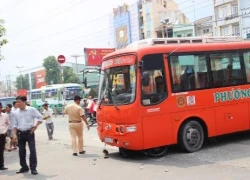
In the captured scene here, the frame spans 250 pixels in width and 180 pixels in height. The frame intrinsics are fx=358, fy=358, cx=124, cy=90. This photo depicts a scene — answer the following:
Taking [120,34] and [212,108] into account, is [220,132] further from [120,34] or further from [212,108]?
[120,34]

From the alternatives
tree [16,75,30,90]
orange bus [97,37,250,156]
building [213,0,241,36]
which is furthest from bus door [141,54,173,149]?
tree [16,75,30,90]

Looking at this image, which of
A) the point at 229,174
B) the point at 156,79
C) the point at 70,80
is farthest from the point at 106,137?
the point at 70,80

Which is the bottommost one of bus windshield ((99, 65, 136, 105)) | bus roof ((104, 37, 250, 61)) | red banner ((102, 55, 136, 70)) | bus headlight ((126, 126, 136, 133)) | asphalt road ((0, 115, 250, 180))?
asphalt road ((0, 115, 250, 180))

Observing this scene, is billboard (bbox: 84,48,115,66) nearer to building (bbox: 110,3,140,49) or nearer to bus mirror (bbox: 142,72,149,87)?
bus mirror (bbox: 142,72,149,87)

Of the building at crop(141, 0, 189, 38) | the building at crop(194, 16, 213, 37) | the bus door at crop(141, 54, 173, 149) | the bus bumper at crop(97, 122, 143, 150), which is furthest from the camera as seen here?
the building at crop(141, 0, 189, 38)

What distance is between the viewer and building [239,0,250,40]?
42.9m

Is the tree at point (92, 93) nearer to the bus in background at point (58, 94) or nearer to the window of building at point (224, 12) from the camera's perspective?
the bus in background at point (58, 94)

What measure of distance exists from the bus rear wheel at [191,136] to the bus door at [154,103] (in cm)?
41

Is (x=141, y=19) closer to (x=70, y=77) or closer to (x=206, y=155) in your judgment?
(x=70, y=77)

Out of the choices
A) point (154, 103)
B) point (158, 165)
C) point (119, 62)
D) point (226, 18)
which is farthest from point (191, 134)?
point (226, 18)

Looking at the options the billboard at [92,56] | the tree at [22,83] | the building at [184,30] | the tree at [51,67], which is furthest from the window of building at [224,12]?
the tree at [22,83]

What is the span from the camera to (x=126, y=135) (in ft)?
27.7

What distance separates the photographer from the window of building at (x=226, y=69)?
378 inches

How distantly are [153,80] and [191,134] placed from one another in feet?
5.77
